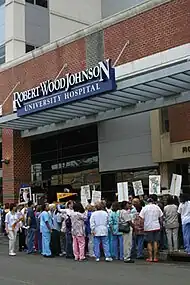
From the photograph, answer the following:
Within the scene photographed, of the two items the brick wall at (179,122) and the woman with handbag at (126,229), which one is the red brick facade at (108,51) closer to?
the brick wall at (179,122)

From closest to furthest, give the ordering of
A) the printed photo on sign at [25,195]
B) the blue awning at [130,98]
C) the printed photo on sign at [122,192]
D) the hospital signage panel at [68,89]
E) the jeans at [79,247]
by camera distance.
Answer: the jeans at [79,247] < the blue awning at [130,98] < the printed photo on sign at [122,192] < the hospital signage panel at [68,89] < the printed photo on sign at [25,195]

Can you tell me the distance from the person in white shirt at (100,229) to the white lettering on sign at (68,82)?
16.9 feet


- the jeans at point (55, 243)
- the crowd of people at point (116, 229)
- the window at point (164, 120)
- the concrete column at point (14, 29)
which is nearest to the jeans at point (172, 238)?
the crowd of people at point (116, 229)

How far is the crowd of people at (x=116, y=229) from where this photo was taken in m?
13.5

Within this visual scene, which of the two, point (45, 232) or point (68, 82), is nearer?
point (45, 232)

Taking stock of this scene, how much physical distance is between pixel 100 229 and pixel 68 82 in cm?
647

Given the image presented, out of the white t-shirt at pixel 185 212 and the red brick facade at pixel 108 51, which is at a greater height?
the red brick facade at pixel 108 51

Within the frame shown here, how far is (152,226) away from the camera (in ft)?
44.0

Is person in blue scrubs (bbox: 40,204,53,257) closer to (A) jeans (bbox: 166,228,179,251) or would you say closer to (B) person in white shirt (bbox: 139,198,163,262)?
(B) person in white shirt (bbox: 139,198,163,262)

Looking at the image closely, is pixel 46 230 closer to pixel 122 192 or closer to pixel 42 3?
pixel 122 192

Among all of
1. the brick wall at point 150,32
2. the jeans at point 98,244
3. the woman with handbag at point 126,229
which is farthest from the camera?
the brick wall at point 150,32

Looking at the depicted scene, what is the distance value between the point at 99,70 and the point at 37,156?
10421 millimetres

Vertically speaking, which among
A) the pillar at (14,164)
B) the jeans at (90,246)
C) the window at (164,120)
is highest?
the window at (164,120)

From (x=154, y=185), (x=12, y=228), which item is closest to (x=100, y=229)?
(x=154, y=185)
